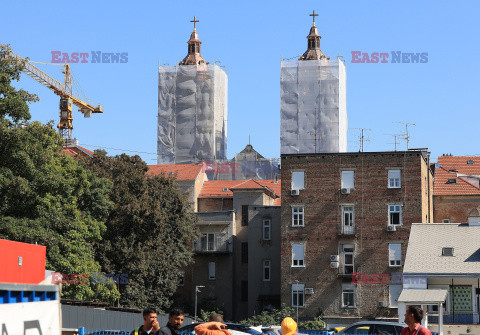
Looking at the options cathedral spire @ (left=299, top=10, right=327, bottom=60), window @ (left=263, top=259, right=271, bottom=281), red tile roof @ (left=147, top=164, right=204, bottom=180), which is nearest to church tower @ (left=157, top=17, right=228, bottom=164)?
red tile roof @ (left=147, top=164, right=204, bottom=180)

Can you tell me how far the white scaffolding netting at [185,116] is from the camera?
3858 inches

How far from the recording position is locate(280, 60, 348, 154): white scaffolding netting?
9419 cm

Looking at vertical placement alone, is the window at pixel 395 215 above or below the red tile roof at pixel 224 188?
below

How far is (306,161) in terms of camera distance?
210ft

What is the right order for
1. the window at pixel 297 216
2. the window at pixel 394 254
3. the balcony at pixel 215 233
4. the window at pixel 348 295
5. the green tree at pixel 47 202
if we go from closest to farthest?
the green tree at pixel 47 202
the window at pixel 394 254
the window at pixel 348 295
the window at pixel 297 216
the balcony at pixel 215 233

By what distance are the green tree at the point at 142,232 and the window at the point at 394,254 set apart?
A: 15155mm

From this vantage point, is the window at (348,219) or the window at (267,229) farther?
the window at (267,229)

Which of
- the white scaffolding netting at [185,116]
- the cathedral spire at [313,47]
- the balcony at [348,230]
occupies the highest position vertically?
the cathedral spire at [313,47]

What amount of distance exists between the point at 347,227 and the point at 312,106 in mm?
33853

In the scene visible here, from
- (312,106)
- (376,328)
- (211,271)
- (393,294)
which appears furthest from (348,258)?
(312,106)

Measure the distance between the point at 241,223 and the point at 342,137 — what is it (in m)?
25.0

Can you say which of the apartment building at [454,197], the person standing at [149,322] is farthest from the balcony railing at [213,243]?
the person standing at [149,322]

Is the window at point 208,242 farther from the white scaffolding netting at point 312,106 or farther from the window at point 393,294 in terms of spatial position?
Answer: the white scaffolding netting at point 312,106

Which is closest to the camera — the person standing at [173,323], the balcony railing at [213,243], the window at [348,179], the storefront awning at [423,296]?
A: the person standing at [173,323]
